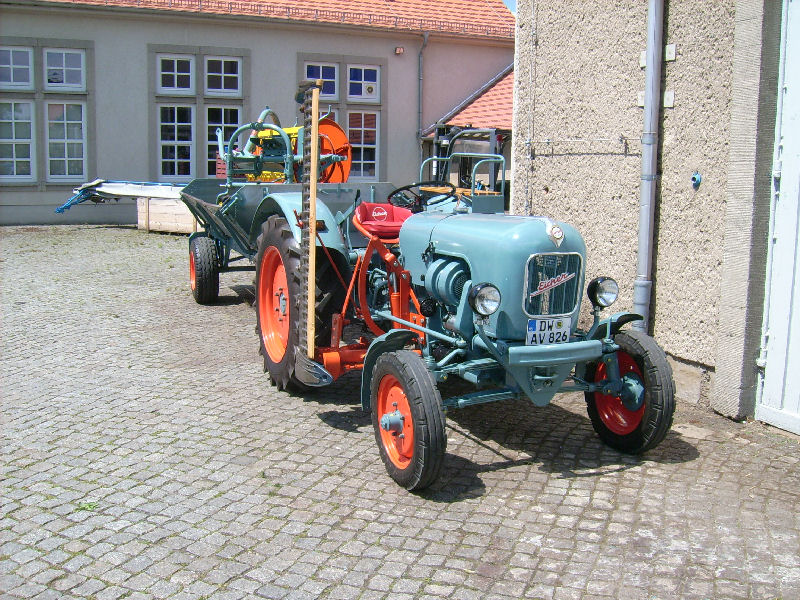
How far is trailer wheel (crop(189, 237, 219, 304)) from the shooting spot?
878cm

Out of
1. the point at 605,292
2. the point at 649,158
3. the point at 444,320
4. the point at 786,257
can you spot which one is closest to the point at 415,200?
the point at 444,320

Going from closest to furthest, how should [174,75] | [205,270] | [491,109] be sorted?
[205,270] → [174,75] → [491,109]

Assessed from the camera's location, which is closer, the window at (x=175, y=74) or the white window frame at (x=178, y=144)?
the window at (x=175, y=74)

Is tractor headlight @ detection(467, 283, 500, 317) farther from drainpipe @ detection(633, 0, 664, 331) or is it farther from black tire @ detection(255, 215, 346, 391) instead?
drainpipe @ detection(633, 0, 664, 331)

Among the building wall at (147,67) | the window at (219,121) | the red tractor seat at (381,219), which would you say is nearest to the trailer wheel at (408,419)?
the red tractor seat at (381,219)

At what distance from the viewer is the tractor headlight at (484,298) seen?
13.4 feet

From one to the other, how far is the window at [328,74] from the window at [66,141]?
533 centimetres

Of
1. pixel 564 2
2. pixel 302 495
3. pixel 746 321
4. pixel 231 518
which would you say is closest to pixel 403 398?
pixel 302 495

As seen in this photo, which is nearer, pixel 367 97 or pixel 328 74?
pixel 328 74

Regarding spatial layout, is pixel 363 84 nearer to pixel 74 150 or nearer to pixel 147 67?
pixel 147 67

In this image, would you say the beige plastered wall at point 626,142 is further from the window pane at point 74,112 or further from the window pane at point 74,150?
the window pane at point 74,150

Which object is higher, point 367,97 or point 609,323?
point 367,97

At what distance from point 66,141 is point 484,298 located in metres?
16.5

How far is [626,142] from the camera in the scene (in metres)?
6.21
